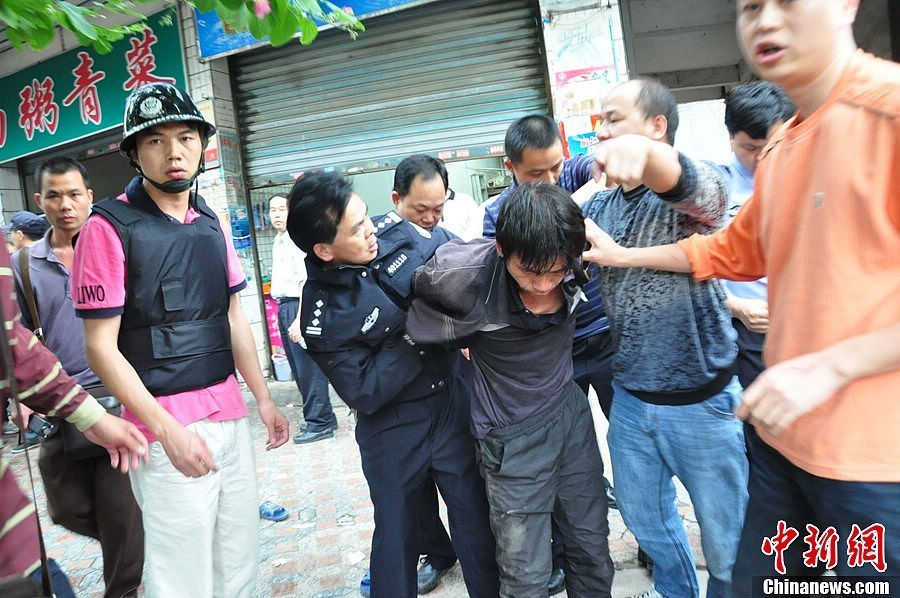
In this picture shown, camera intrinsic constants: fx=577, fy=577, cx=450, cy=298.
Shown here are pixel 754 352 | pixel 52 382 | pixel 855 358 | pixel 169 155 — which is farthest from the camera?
pixel 754 352

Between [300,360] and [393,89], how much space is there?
10.1 feet

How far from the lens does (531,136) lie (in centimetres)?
248

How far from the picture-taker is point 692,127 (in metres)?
8.13

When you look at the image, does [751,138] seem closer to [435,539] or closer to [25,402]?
[435,539]

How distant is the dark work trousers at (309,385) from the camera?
4.91 m

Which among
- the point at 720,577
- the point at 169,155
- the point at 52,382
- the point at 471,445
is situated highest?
the point at 169,155

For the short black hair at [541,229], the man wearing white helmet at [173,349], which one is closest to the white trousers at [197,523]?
the man wearing white helmet at [173,349]

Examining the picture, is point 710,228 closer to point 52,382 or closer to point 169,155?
point 169,155

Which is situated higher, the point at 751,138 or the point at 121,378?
the point at 751,138

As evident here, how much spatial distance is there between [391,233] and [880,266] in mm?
1484

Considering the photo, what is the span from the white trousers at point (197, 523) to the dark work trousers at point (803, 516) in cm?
158

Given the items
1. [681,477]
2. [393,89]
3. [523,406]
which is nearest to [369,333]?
[523,406]

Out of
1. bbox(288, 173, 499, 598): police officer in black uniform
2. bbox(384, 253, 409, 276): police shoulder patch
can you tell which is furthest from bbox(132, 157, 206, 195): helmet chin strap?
bbox(384, 253, 409, 276): police shoulder patch

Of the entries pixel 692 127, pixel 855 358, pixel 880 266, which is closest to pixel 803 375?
pixel 855 358
